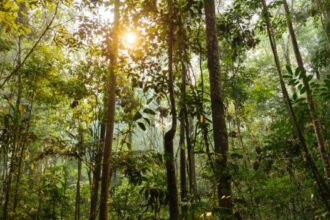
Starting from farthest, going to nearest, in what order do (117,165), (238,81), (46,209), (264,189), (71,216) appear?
(71,216)
(238,81)
(46,209)
(264,189)
(117,165)

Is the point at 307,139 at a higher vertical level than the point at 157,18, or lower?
lower

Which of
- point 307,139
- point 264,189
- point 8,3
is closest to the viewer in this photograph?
point 8,3

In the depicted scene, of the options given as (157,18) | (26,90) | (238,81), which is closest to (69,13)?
(26,90)

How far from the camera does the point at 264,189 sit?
21.5 feet

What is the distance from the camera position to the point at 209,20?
14.0ft

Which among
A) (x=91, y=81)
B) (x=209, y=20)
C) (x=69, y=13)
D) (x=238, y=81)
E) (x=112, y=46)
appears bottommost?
(x=112, y=46)

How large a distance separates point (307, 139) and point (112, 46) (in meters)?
2.57

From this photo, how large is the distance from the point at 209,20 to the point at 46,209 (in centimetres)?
657

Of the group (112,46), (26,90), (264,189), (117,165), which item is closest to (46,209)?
(26,90)

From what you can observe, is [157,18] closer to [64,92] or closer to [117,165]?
[117,165]

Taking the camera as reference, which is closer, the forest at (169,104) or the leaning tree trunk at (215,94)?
the forest at (169,104)

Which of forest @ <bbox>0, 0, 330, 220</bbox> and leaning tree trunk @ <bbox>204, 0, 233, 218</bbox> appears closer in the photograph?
forest @ <bbox>0, 0, 330, 220</bbox>

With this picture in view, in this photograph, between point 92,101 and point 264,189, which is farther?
point 92,101

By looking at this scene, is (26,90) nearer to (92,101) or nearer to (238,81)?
(92,101)
